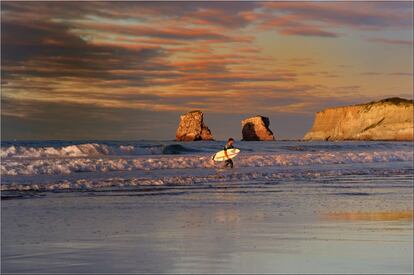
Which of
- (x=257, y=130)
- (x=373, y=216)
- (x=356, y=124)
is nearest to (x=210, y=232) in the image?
(x=373, y=216)

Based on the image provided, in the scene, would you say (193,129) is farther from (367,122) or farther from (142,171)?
(142,171)

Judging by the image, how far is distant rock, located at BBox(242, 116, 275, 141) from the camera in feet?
436

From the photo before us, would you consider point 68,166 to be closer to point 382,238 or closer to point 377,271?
point 382,238

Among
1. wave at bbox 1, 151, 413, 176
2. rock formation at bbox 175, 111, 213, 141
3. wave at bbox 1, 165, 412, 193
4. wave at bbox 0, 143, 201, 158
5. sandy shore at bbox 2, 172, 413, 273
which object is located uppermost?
rock formation at bbox 175, 111, 213, 141

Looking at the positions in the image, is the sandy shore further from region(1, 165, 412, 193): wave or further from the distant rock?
the distant rock

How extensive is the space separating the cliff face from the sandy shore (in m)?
118

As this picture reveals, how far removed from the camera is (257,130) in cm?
13462

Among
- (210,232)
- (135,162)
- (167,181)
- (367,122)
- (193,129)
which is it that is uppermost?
(367,122)

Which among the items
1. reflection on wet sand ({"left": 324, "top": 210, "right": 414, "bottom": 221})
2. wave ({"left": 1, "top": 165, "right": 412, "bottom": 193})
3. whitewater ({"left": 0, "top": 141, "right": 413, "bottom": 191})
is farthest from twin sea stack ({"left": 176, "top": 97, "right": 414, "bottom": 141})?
reflection on wet sand ({"left": 324, "top": 210, "right": 414, "bottom": 221})

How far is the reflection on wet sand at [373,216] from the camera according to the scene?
460 inches

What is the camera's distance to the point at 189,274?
7.29 m

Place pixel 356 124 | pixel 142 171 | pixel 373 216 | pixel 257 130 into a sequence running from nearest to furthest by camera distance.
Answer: pixel 373 216 < pixel 142 171 < pixel 257 130 < pixel 356 124

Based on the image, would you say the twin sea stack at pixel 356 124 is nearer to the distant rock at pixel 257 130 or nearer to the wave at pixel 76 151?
the distant rock at pixel 257 130

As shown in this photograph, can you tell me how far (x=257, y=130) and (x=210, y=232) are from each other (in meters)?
125
